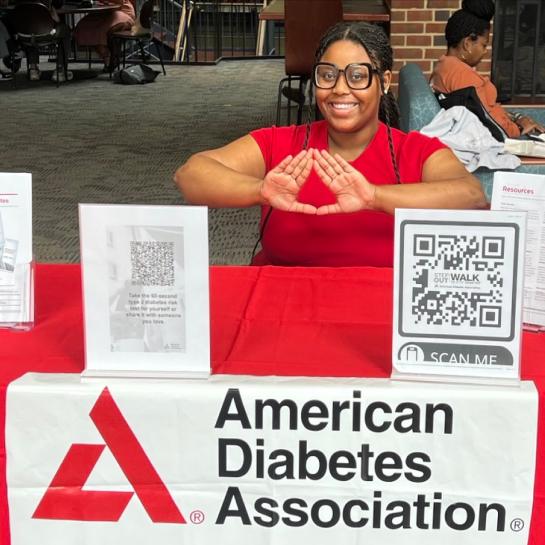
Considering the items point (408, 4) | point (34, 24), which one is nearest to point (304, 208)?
point (408, 4)

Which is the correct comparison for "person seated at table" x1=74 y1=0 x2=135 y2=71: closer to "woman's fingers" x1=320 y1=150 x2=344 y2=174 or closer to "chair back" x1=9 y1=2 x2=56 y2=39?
"chair back" x1=9 y1=2 x2=56 y2=39

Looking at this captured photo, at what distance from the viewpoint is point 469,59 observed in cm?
461

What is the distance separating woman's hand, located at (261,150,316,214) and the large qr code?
1.82 ft

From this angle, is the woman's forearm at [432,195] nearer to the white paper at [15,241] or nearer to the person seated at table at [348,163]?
the person seated at table at [348,163]

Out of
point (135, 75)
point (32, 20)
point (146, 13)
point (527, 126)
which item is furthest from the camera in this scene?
point (135, 75)

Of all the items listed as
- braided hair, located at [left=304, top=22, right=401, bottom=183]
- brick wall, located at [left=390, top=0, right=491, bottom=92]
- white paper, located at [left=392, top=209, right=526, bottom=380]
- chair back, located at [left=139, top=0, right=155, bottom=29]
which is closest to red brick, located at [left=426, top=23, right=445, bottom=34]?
brick wall, located at [left=390, top=0, right=491, bottom=92]

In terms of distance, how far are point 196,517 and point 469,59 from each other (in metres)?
3.56

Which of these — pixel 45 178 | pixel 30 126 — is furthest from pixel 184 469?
pixel 30 126

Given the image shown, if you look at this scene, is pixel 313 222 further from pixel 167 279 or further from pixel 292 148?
pixel 167 279

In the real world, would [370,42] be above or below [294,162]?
above

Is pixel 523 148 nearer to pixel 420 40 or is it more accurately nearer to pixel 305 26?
pixel 420 40

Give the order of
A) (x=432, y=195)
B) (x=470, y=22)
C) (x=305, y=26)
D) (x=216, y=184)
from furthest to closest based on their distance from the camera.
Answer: (x=305, y=26)
(x=470, y=22)
(x=216, y=184)
(x=432, y=195)

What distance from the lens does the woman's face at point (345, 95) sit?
7.14 ft

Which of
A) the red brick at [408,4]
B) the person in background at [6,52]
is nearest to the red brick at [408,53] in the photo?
the red brick at [408,4]
